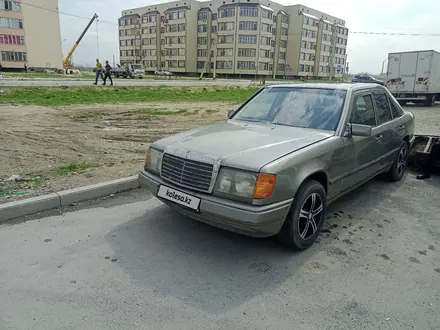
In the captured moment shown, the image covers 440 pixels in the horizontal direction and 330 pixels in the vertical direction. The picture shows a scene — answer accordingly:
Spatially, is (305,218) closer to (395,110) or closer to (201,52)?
(395,110)

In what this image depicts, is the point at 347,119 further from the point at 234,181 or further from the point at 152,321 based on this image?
the point at 152,321

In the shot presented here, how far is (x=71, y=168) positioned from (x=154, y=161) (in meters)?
2.53

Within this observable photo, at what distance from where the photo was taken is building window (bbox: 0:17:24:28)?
58.4m

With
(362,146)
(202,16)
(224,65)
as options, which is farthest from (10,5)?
(362,146)

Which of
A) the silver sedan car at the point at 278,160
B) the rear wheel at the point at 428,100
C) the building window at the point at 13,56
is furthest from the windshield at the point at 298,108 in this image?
the building window at the point at 13,56

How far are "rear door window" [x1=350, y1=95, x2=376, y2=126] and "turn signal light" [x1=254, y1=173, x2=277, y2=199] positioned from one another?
1.82 m

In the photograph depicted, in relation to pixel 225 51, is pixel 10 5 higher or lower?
higher

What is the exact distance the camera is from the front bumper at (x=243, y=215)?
2.89 m

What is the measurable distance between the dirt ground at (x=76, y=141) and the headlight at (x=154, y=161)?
4.96ft

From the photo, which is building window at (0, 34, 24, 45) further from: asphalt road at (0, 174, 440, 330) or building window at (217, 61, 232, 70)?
asphalt road at (0, 174, 440, 330)

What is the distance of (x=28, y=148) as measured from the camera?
22.2 feet

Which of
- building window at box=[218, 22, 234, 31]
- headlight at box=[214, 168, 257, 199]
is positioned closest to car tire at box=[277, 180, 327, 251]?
headlight at box=[214, 168, 257, 199]

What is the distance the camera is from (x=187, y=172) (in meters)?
3.29

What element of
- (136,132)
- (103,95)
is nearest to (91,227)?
(136,132)
